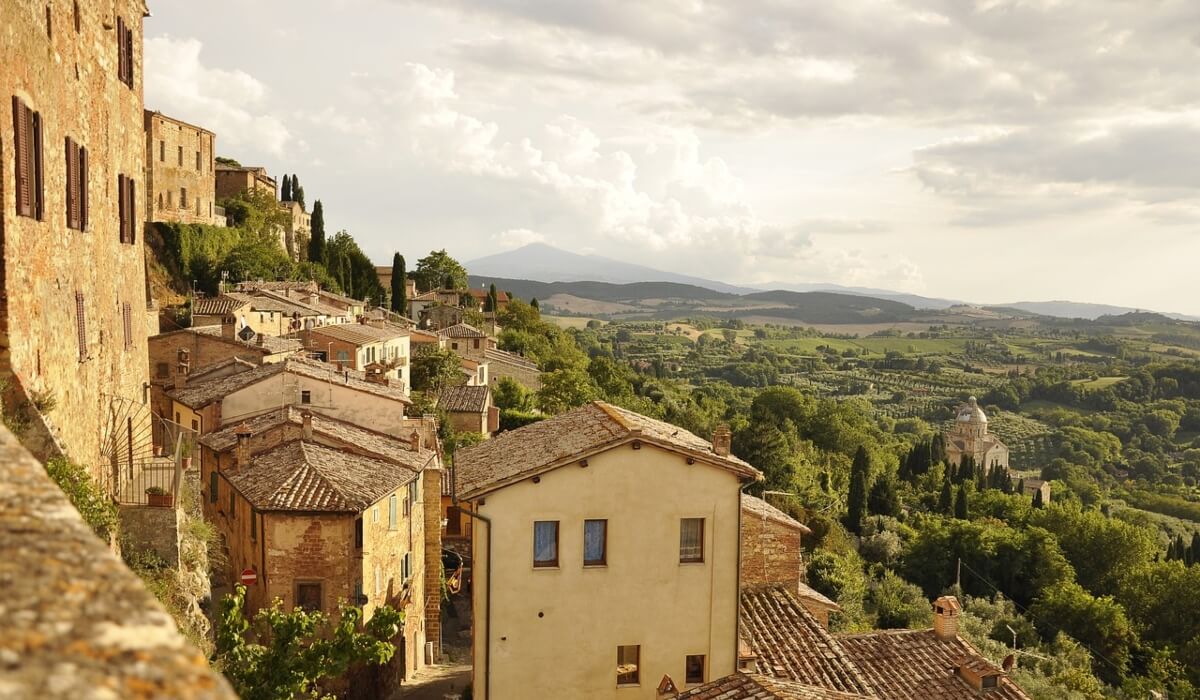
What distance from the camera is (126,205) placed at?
18.9m

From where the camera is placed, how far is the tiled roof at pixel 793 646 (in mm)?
19250

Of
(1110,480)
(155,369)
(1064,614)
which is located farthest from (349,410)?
(1110,480)

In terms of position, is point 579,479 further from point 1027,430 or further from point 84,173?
point 1027,430

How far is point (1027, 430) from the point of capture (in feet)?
562

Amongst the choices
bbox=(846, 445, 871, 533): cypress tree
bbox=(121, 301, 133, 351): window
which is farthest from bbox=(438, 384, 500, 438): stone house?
bbox=(846, 445, 871, 533): cypress tree

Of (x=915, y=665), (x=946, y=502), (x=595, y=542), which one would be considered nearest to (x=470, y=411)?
(x=915, y=665)

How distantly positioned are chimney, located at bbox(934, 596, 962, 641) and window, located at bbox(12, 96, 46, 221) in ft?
77.3

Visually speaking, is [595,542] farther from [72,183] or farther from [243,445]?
[243,445]

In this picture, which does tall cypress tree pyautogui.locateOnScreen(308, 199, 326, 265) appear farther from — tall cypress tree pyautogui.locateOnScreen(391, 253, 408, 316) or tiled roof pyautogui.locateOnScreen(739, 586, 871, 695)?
tiled roof pyautogui.locateOnScreen(739, 586, 871, 695)

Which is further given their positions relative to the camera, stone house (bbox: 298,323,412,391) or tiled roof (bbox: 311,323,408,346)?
tiled roof (bbox: 311,323,408,346)

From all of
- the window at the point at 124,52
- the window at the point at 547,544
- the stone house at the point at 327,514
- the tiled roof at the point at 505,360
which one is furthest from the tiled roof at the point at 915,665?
the tiled roof at the point at 505,360

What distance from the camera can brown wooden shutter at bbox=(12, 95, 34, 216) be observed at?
11.6 m

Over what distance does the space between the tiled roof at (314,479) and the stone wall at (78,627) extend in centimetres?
1926

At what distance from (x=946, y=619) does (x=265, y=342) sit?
108 ft
